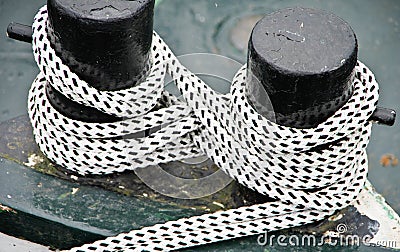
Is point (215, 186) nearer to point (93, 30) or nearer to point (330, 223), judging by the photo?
point (330, 223)

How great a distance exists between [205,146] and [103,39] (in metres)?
0.30

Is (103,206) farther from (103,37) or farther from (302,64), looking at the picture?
(302,64)

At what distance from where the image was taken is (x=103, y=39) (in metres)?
1.20

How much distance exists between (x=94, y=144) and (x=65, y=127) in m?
0.06

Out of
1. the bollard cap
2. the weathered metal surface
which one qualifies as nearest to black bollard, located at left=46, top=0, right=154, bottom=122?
the bollard cap

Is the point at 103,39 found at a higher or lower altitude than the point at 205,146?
higher

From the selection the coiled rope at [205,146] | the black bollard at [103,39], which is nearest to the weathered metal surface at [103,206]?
the coiled rope at [205,146]

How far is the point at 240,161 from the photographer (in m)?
1.33

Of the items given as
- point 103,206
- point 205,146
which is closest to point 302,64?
point 205,146

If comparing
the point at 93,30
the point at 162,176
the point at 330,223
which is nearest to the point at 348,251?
the point at 330,223

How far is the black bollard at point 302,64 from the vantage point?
115cm

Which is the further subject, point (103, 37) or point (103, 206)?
point (103, 206)

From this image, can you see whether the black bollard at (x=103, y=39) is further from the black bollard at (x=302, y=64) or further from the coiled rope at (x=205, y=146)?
the black bollard at (x=302, y=64)

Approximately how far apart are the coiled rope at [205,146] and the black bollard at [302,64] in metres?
0.03
